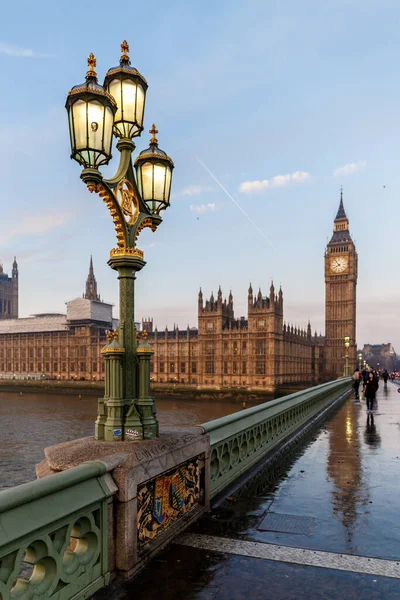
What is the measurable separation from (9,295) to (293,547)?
657 ft

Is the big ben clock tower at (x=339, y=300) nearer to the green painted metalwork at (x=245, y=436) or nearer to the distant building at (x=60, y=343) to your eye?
the distant building at (x=60, y=343)

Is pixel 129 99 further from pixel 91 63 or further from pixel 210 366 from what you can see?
pixel 210 366

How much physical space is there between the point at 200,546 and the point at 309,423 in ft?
36.9

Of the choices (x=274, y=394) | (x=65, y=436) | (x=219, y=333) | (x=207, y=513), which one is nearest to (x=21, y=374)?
(x=219, y=333)

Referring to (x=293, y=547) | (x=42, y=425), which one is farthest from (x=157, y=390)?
(x=293, y=547)

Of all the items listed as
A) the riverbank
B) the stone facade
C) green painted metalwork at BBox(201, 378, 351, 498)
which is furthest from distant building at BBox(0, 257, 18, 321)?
green painted metalwork at BBox(201, 378, 351, 498)

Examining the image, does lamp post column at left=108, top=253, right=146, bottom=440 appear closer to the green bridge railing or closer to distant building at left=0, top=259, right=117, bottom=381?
the green bridge railing

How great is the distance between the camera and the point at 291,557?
16.8 ft

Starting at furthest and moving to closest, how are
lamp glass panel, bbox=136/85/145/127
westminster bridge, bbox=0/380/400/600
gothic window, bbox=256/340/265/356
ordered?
gothic window, bbox=256/340/265/356 < lamp glass panel, bbox=136/85/145/127 < westminster bridge, bbox=0/380/400/600

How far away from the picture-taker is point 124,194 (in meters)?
6.54

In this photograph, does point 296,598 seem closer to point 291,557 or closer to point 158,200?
point 291,557

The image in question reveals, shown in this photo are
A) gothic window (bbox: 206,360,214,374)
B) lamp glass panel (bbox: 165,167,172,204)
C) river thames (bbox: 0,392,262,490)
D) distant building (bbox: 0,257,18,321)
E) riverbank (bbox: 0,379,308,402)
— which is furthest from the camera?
distant building (bbox: 0,257,18,321)

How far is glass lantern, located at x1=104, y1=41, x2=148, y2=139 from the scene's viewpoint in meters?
6.72

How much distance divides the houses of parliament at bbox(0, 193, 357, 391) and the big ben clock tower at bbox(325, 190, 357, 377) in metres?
0.26
